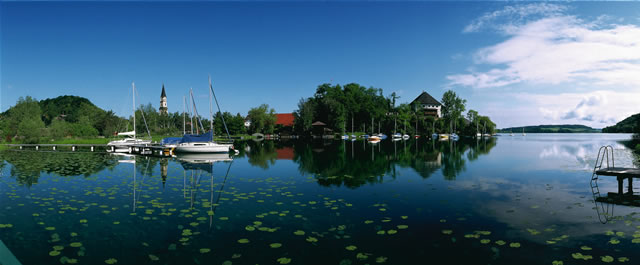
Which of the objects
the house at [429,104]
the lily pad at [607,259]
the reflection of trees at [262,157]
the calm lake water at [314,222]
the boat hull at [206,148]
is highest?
the house at [429,104]

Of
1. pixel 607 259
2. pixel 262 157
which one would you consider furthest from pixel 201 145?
pixel 607 259

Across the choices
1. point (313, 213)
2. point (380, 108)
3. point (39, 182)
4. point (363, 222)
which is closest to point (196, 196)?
point (313, 213)

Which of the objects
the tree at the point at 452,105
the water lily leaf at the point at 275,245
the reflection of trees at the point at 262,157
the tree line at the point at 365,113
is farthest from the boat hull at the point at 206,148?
the tree at the point at 452,105

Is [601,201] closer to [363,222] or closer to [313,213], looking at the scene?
[363,222]

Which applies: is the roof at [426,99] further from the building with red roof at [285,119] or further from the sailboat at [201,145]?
the sailboat at [201,145]

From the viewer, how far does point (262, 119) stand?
333 feet

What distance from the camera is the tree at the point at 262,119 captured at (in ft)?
333

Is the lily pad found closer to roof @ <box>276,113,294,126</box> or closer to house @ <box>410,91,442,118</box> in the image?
roof @ <box>276,113,294,126</box>

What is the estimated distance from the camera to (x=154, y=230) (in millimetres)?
9266

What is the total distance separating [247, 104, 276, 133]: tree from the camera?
333ft

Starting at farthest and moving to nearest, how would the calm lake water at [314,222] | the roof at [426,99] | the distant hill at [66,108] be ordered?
the roof at [426,99] < the distant hill at [66,108] < the calm lake water at [314,222]

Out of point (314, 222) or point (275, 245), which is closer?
point (275, 245)

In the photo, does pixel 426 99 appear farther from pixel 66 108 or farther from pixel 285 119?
pixel 66 108

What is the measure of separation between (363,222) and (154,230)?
6058mm
